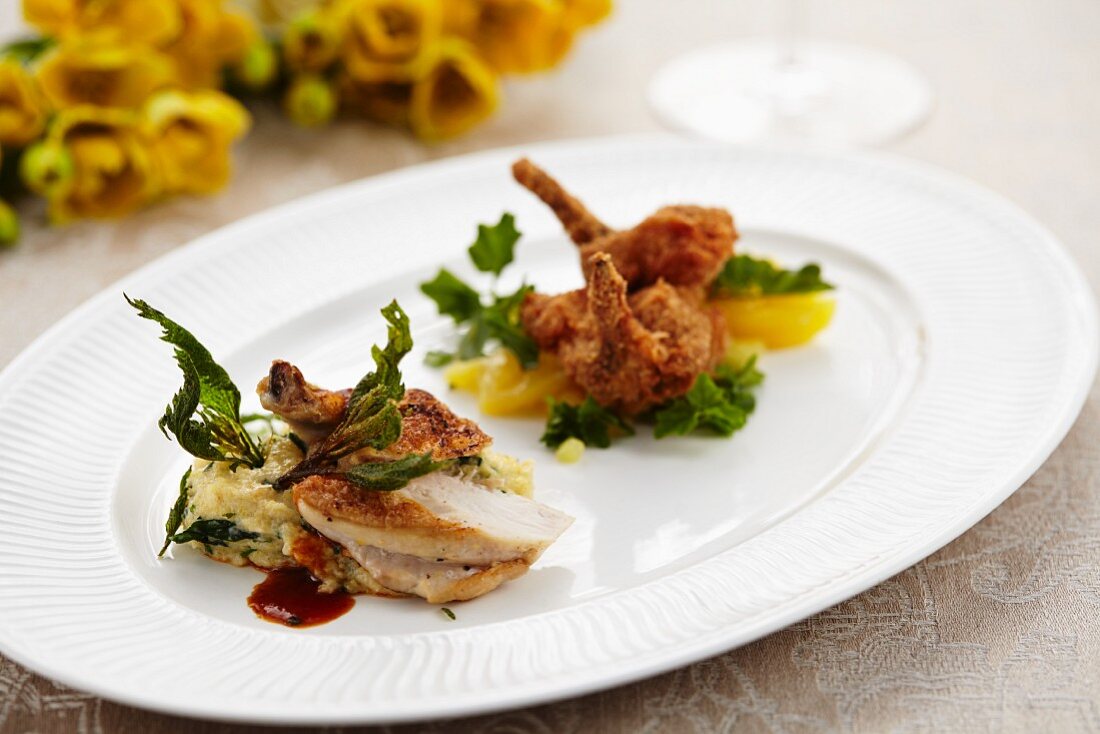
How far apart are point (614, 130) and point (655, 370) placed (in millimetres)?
2592

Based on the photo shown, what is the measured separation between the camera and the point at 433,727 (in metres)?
2.61


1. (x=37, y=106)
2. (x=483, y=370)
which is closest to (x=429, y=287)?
(x=483, y=370)

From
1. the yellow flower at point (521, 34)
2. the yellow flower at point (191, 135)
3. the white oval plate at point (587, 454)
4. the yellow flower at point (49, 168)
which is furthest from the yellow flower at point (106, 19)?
the yellow flower at point (521, 34)

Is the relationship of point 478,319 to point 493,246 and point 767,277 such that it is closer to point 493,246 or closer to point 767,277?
point 493,246

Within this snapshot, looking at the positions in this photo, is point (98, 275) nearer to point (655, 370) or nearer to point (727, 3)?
point (655, 370)

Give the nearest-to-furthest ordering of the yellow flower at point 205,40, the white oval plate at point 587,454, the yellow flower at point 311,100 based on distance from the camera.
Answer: the white oval plate at point 587,454, the yellow flower at point 205,40, the yellow flower at point 311,100

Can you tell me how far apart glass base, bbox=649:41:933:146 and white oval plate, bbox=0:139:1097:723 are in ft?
3.17

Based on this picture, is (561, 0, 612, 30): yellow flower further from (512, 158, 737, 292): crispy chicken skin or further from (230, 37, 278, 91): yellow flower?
(512, 158, 737, 292): crispy chicken skin

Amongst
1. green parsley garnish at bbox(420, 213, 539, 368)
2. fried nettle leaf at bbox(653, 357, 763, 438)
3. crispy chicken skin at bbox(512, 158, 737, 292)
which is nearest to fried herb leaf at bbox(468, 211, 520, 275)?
green parsley garnish at bbox(420, 213, 539, 368)

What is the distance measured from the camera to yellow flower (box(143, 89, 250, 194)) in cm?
503

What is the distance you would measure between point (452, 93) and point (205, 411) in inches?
120

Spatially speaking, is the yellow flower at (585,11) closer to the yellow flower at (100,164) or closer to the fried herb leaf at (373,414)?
the yellow flower at (100,164)

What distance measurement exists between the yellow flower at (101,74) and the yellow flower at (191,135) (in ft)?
0.28

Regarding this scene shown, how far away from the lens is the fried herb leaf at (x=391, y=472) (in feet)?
9.11
